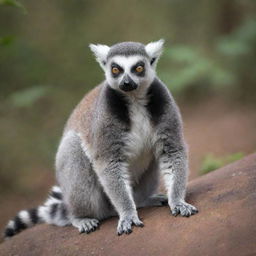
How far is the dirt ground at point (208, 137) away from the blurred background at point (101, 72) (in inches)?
0.9

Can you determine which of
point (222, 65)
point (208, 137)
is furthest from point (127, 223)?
point (222, 65)

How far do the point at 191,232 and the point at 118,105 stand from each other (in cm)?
151

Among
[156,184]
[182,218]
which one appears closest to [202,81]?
[156,184]

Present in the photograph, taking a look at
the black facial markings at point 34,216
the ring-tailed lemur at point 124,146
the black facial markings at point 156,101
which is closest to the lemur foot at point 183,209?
the ring-tailed lemur at point 124,146

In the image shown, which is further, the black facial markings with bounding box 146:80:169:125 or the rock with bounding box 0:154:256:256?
the black facial markings with bounding box 146:80:169:125

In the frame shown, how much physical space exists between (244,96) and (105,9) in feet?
19.1

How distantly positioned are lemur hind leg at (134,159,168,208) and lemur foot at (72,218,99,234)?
0.59 metres

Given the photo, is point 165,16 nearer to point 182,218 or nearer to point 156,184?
point 156,184

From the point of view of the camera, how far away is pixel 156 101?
206 inches

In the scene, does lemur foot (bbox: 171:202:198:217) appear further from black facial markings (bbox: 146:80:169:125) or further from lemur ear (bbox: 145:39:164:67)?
lemur ear (bbox: 145:39:164:67)

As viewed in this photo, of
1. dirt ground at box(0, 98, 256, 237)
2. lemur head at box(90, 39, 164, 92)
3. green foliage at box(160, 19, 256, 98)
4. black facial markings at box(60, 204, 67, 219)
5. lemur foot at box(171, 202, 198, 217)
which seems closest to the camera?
lemur foot at box(171, 202, 198, 217)

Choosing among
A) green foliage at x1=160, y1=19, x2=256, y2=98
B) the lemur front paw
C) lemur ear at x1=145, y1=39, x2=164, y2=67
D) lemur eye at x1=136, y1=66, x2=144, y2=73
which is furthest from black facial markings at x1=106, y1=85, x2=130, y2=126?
green foliage at x1=160, y1=19, x2=256, y2=98

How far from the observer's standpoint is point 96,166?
5.30 meters

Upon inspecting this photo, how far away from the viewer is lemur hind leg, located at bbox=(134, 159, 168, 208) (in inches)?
223
